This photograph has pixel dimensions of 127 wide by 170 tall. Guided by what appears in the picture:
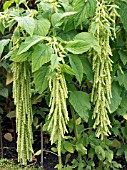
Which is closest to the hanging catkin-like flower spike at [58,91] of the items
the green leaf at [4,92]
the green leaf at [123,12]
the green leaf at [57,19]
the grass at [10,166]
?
the green leaf at [57,19]

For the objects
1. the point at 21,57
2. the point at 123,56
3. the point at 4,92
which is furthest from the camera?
the point at 4,92

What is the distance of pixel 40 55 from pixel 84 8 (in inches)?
12.2

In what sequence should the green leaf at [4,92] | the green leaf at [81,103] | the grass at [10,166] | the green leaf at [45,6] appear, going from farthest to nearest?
the grass at [10,166] → the green leaf at [4,92] → the green leaf at [81,103] → the green leaf at [45,6]

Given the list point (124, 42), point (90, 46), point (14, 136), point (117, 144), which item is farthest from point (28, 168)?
point (90, 46)

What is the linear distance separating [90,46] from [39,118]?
157 cm

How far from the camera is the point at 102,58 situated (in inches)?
68.2

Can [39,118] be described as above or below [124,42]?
below

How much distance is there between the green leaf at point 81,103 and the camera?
184 cm

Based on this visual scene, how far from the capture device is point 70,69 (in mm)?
1586

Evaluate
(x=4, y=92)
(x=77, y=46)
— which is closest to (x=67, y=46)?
(x=77, y=46)

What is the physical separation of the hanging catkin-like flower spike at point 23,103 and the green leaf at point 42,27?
0.62 feet

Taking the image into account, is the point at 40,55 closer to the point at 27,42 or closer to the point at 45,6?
the point at 27,42

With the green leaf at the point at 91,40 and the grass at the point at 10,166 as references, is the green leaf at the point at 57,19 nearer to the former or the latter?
the green leaf at the point at 91,40

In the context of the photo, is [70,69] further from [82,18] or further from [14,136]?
[14,136]
